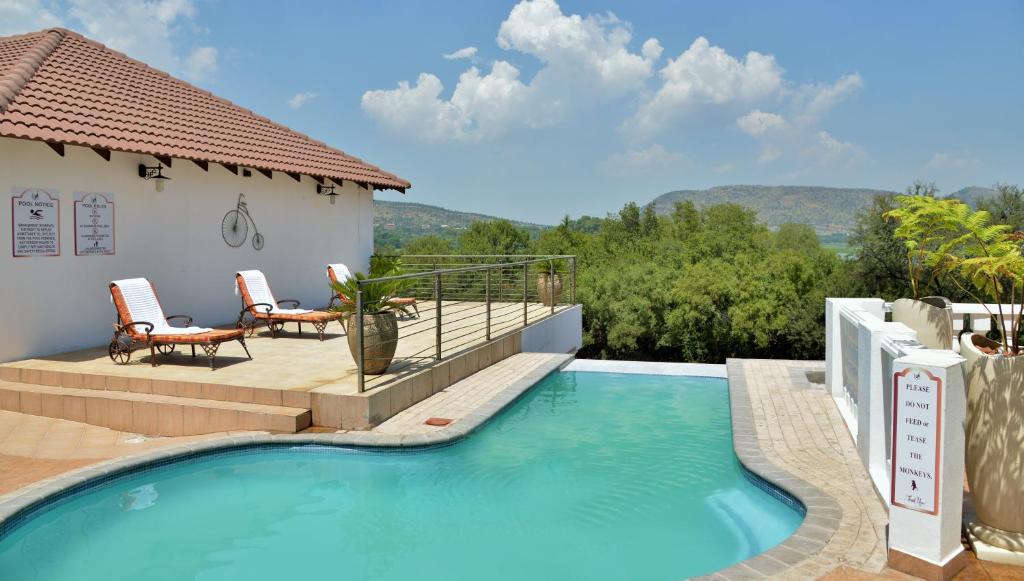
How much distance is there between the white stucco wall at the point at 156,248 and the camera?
30.1 ft

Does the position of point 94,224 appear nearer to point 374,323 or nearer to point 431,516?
point 374,323

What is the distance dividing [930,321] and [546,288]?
904cm

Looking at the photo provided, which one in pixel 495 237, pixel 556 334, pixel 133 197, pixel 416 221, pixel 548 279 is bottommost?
pixel 556 334

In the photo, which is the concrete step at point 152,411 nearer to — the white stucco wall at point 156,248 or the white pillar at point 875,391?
the white stucco wall at point 156,248

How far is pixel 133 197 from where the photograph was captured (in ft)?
35.1

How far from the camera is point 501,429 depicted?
26.3 ft

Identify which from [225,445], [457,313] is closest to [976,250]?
[225,445]

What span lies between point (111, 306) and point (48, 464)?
448 centimetres

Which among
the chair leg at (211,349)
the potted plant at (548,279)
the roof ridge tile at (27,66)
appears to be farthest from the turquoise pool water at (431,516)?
the potted plant at (548,279)

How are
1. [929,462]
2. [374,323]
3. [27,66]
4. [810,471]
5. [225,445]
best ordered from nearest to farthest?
[929,462]
[810,471]
[225,445]
[374,323]
[27,66]

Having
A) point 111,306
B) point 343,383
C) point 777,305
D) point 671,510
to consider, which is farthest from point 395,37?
point 671,510

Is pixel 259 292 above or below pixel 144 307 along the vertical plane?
above

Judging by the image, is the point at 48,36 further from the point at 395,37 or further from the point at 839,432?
the point at 395,37

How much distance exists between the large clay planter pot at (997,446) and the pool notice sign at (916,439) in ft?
1.72
